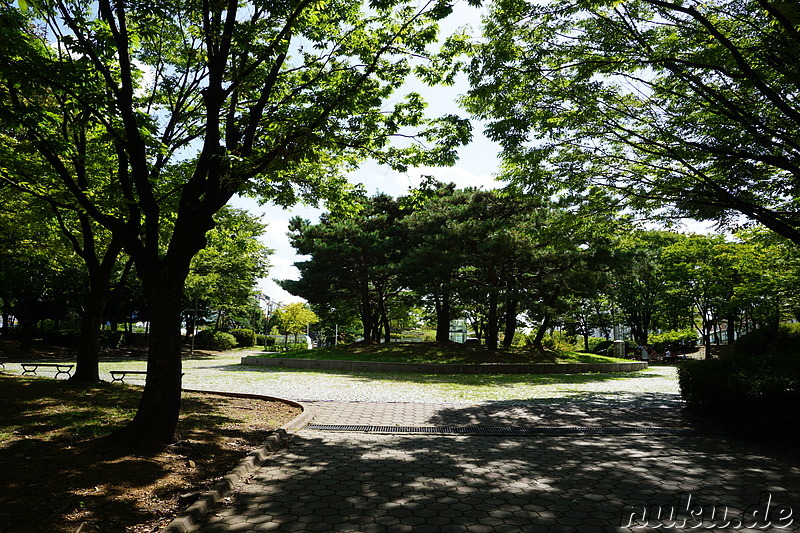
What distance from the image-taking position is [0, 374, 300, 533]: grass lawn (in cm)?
403

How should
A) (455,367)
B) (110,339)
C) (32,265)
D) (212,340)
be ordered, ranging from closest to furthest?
(455,367), (32,265), (110,339), (212,340)

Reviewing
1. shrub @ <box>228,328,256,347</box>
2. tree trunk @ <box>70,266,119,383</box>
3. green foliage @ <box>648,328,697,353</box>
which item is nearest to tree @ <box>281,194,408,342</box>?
tree trunk @ <box>70,266,119,383</box>

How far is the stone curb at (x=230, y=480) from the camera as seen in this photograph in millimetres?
3967

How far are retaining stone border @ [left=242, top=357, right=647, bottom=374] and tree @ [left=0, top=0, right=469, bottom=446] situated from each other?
11431mm

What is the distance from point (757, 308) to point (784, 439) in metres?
20.2

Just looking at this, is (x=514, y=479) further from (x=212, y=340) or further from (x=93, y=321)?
(x=212, y=340)

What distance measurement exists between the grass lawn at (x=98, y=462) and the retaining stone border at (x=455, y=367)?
10.9 m

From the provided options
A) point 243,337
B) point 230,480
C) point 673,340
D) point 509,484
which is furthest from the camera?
point 243,337

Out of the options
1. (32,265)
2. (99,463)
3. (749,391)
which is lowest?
(99,463)

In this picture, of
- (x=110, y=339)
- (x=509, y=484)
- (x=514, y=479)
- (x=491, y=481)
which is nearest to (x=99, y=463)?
(x=491, y=481)

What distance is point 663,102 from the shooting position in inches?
373

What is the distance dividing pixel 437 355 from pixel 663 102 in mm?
16155

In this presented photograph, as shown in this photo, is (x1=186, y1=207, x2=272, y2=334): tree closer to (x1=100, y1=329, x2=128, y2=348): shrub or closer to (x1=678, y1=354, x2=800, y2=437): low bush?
(x1=100, y1=329, x2=128, y2=348): shrub

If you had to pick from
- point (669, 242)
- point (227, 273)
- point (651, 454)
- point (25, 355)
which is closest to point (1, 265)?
point (25, 355)
